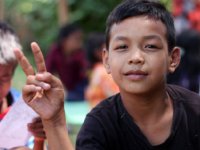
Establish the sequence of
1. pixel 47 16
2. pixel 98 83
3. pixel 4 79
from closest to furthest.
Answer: pixel 4 79, pixel 98 83, pixel 47 16

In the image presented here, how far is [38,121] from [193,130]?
68cm

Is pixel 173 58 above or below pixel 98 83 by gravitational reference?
above

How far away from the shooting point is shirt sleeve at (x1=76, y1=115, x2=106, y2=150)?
229 centimetres

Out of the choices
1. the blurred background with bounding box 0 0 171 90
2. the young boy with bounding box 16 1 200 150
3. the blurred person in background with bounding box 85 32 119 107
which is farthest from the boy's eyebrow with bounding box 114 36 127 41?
the blurred background with bounding box 0 0 171 90

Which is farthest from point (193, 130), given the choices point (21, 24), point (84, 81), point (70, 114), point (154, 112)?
point (21, 24)

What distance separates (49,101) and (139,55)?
0.38 metres

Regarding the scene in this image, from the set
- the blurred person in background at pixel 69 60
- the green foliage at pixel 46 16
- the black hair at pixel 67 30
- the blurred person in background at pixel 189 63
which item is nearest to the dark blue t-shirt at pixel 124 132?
the blurred person in background at pixel 189 63

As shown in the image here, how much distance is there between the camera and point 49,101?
7.67 feet

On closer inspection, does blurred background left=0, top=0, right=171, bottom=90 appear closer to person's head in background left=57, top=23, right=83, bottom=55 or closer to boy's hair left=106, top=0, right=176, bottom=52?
person's head in background left=57, top=23, right=83, bottom=55

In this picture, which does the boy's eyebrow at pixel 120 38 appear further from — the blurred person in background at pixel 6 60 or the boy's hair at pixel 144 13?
the blurred person in background at pixel 6 60

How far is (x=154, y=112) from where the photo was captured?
2402 millimetres

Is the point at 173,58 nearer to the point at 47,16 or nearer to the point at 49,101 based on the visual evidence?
the point at 49,101

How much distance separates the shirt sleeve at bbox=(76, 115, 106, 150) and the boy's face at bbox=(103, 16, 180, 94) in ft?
0.55

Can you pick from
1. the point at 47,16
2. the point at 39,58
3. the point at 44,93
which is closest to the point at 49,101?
the point at 44,93
